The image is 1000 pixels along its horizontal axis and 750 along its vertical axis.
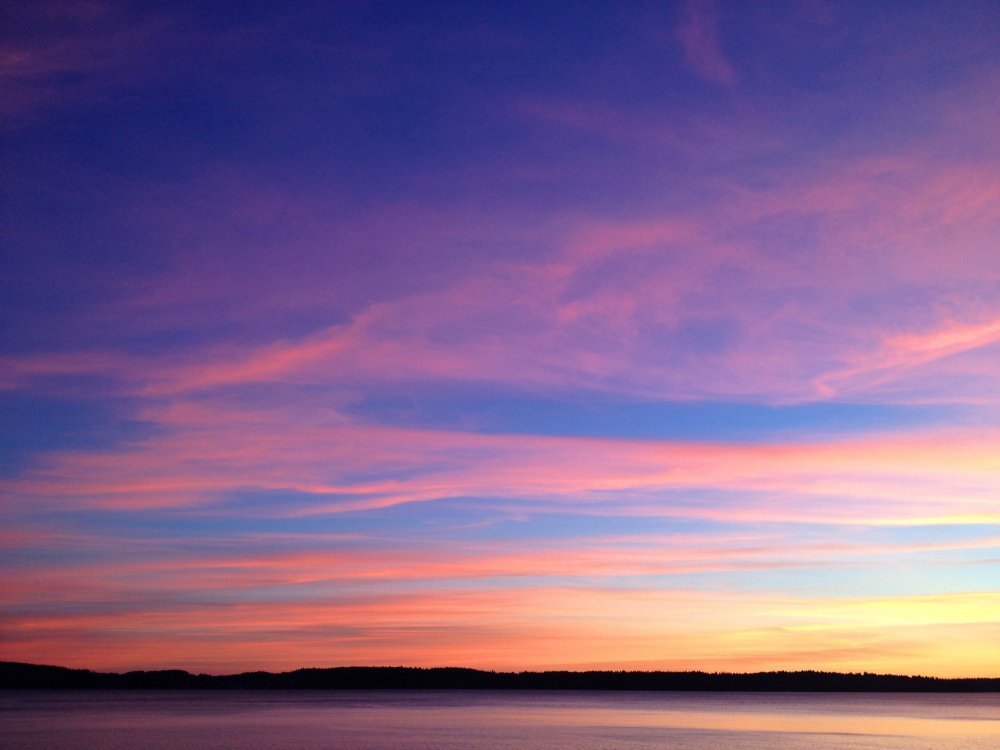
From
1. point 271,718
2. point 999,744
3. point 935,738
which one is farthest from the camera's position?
point 271,718

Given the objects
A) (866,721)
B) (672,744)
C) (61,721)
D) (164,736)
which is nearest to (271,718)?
(61,721)

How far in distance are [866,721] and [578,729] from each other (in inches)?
1581

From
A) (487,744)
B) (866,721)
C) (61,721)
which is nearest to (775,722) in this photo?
(866,721)

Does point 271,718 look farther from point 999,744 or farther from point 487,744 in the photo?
point 999,744

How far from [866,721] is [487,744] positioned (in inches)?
2311

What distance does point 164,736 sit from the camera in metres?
71.7

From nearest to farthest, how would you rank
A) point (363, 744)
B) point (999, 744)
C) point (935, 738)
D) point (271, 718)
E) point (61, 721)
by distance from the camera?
point (363, 744) → point (999, 744) → point (935, 738) → point (61, 721) → point (271, 718)

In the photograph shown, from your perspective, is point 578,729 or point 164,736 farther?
point 578,729

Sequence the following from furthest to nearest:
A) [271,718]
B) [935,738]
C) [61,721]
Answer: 1. [271,718]
2. [61,721]
3. [935,738]

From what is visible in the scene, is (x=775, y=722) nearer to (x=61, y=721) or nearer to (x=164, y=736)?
(x=164, y=736)

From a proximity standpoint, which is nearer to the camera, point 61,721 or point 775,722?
point 61,721

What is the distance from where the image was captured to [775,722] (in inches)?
4092

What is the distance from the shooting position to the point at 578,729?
274 feet

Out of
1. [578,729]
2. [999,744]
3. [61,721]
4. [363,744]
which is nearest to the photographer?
[363,744]
